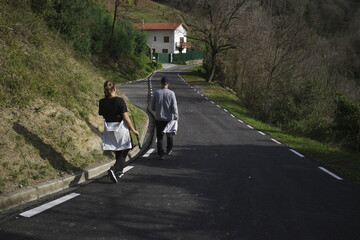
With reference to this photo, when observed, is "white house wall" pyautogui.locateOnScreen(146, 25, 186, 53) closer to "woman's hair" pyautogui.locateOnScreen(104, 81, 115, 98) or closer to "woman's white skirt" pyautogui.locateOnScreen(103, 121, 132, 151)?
"woman's hair" pyautogui.locateOnScreen(104, 81, 115, 98)

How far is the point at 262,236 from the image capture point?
414 cm

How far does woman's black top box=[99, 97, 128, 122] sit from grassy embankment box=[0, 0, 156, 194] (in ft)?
4.17

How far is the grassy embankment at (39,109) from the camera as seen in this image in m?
6.00

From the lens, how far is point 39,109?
742 cm

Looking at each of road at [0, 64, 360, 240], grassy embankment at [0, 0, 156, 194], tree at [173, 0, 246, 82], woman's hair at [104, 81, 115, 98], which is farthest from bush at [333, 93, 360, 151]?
tree at [173, 0, 246, 82]

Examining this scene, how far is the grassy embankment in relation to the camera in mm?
6000

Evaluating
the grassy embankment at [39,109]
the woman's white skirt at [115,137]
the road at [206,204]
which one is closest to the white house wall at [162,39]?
the grassy embankment at [39,109]

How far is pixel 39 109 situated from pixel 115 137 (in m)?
2.29

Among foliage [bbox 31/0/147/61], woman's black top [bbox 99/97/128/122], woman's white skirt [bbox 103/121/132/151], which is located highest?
foliage [bbox 31/0/147/61]

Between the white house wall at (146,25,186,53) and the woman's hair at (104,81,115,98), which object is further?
the white house wall at (146,25,186,53)

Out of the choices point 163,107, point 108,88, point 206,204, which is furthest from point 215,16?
point 206,204

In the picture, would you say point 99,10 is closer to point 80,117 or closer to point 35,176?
point 80,117

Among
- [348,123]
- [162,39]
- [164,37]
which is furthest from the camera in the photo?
[162,39]

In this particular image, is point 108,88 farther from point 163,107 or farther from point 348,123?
point 348,123
